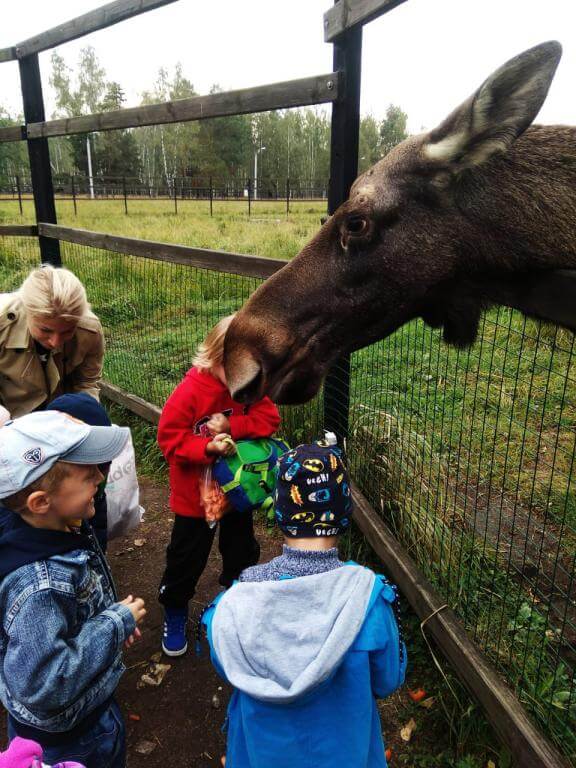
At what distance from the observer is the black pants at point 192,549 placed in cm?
287

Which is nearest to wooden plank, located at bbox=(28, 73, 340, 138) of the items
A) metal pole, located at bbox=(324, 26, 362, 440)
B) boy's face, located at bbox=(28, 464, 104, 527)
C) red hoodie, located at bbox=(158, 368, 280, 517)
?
metal pole, located at bbox=(324, 26, 362, 440)

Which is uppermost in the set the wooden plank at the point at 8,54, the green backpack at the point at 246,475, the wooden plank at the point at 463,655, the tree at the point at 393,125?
the tree at the point at 393,125

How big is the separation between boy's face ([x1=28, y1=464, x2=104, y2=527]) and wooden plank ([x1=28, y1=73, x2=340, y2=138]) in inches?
90.2

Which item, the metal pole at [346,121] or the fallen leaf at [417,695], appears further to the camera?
the metal pole at [346,121]

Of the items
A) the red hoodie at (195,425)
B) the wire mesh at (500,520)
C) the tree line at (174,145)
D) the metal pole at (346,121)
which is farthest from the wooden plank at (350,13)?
the tree line at (174,145)

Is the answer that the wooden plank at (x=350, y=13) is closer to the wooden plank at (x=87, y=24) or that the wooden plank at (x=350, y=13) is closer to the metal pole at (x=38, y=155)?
the wooden plank at (x=87, y=24)

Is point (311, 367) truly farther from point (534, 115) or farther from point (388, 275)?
point (534, 115)

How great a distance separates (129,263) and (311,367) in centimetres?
582

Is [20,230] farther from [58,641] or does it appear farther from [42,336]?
[58,641]

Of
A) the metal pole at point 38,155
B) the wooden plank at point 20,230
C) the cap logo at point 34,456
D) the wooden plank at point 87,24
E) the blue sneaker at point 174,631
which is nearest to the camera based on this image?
the cap logo at point 34,456

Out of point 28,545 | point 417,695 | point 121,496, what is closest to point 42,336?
point 121,496

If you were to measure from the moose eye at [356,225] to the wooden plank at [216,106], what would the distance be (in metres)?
1.19

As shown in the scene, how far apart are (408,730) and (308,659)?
5.08ft

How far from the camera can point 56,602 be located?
5.24 ft
